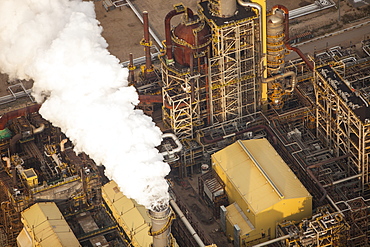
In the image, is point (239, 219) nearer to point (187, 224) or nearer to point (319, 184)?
point (187, 224)

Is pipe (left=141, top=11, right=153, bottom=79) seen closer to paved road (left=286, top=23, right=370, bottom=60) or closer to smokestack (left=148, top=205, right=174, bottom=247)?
paved road (left=286, top=23, right=370, bottom=60)

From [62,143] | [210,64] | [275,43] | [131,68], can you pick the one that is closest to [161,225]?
[62,143]

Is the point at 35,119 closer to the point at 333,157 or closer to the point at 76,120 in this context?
the point at 76,120

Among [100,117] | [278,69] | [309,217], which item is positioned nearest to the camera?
[100,117]

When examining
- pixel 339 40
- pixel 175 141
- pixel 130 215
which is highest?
pixel 339 40

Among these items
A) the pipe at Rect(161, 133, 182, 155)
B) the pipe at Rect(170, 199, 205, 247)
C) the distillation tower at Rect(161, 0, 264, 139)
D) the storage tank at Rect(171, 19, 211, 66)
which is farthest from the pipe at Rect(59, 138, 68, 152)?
the storage tank at Rect(171, 19, 211, 66)

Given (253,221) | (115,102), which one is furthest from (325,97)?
(115,102)

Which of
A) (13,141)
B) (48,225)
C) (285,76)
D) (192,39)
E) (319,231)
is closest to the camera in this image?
(319,231)
